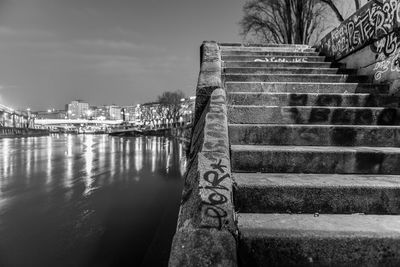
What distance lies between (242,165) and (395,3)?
4.83 metres

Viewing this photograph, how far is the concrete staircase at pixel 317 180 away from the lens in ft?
7.33

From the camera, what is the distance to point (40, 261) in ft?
14.6

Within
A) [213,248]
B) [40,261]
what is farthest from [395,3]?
[40,261]

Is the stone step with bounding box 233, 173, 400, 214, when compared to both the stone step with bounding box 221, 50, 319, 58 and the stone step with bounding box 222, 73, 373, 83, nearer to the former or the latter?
the stone step with bounding box 222, 73, 373, 83

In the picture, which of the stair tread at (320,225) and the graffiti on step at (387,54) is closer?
the stair tread at (320,225)

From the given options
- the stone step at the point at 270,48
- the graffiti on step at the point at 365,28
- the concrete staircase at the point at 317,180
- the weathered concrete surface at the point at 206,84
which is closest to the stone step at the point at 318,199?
the concrete staircase at the point at 317,180

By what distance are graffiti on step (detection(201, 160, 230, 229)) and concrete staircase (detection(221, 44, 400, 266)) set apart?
0.82ft

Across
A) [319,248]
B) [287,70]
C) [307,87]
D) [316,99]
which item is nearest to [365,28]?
[287,70]

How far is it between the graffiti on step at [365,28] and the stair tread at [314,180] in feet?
12.0

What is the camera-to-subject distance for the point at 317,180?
2.93 m

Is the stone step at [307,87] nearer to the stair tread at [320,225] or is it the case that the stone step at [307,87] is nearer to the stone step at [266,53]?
the stair tread at [320,225]

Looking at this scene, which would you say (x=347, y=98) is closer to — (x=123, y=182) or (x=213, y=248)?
(x=213, y=248)

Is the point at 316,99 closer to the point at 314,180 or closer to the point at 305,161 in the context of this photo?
the point at 305,161

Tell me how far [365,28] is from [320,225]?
19.2 ft
